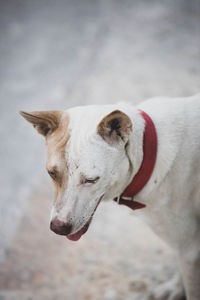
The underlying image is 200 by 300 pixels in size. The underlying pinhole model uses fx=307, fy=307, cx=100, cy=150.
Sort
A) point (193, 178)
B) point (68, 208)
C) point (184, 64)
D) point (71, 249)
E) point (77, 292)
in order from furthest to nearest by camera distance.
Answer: point (184, 64) → point (71, 249) → point (77, 292) → point (193, 178) → point (68, 208)

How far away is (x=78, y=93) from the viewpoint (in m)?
5.39

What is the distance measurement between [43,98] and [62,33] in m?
2.25

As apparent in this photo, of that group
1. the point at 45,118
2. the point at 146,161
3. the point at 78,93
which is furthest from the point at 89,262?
the point at 78,93

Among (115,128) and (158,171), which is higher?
(115,128)

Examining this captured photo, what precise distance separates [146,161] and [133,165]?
9 cm

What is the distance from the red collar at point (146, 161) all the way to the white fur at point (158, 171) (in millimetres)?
31

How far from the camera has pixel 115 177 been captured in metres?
1.81

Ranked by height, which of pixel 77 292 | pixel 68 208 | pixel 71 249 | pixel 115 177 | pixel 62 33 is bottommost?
pixel 77 292

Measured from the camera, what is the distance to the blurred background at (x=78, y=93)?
118 inches

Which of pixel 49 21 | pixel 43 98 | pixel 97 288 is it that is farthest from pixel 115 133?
pixel 49 21

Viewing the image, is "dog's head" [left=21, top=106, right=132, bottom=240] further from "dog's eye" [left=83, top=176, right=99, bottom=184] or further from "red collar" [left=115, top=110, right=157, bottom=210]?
"red collar" [left=115, top=110, right=157, bottom=210]

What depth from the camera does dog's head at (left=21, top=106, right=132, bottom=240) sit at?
171cm

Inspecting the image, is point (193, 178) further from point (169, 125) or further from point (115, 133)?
point (115, 133)

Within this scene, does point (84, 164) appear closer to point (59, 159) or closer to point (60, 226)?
point (59, 159)
